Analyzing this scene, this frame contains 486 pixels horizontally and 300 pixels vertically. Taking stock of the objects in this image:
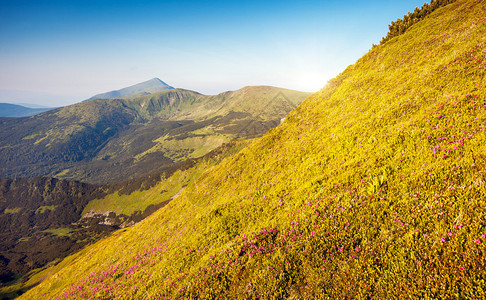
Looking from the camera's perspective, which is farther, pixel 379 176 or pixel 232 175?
pixel 232 175

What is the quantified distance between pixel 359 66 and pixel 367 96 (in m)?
15.5

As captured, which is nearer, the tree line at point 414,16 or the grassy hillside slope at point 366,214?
the grassy hillside slope at point 366,214

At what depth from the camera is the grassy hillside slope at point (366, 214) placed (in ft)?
21.6

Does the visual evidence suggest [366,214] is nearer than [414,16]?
Yes

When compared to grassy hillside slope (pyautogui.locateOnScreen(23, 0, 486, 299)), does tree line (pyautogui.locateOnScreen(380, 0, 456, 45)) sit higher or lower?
higher

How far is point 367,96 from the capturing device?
21.5 metres

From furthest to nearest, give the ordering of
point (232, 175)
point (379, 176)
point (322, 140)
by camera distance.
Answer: point (232, 175), point (322, 140), point (379, 176)

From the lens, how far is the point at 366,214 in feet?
29.7

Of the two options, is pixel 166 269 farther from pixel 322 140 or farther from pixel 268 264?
pixel 322 140

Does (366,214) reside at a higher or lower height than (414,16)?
lower

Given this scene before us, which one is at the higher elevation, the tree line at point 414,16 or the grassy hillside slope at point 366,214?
the tree line at point 414,16

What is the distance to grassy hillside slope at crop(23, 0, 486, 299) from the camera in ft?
Result: 21.6

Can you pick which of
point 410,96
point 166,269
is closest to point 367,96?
point 410,96

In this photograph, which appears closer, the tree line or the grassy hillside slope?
the grassy hillside slope
